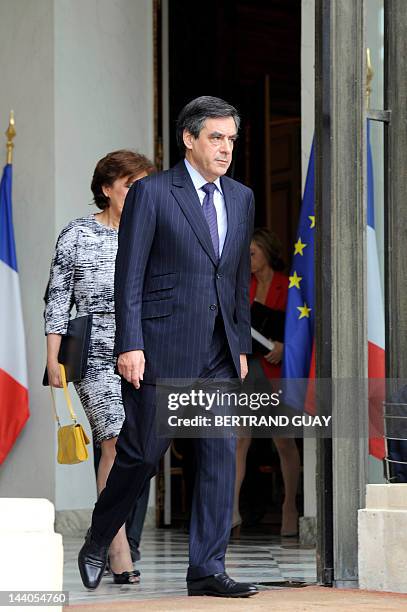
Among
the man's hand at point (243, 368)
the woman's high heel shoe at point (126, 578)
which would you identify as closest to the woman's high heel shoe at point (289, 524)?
the woman's high heel shoe at point (126, 578)

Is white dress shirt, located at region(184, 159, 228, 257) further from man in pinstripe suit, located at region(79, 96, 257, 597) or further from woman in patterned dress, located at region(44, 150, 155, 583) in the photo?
woman in patterned dress, located at region(44, 150, 155, 583)

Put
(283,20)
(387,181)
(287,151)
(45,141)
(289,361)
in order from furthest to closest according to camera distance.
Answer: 1. (283,20)
2. (287,151)
3. (45,141)
4. (289,361)
5. (387,181)

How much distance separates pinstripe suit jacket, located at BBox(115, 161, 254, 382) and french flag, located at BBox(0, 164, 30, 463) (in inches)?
136

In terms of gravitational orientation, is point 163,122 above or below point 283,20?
below

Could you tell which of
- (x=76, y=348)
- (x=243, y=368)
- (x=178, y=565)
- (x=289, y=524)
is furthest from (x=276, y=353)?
(x=243, y=368)

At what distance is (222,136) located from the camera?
4992 mm

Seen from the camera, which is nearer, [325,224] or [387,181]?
[325,224]

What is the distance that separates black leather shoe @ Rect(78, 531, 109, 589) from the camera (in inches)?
205

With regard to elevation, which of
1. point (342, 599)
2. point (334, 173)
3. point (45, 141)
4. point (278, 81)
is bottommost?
point (342, 599)

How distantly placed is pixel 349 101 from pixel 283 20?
7500 millimetres

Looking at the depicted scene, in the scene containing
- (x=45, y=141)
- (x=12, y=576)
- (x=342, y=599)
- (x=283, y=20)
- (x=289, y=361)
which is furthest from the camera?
(x=283, y=20)

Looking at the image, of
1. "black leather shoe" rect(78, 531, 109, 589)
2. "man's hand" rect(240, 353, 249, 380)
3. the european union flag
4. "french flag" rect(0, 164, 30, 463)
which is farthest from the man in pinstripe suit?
"french flag" rect(0, 164, 30, 463)

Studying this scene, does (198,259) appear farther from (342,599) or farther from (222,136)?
(342,599)

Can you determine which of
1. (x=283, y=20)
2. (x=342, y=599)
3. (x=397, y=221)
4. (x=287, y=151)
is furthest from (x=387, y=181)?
(x=283, y=20)
